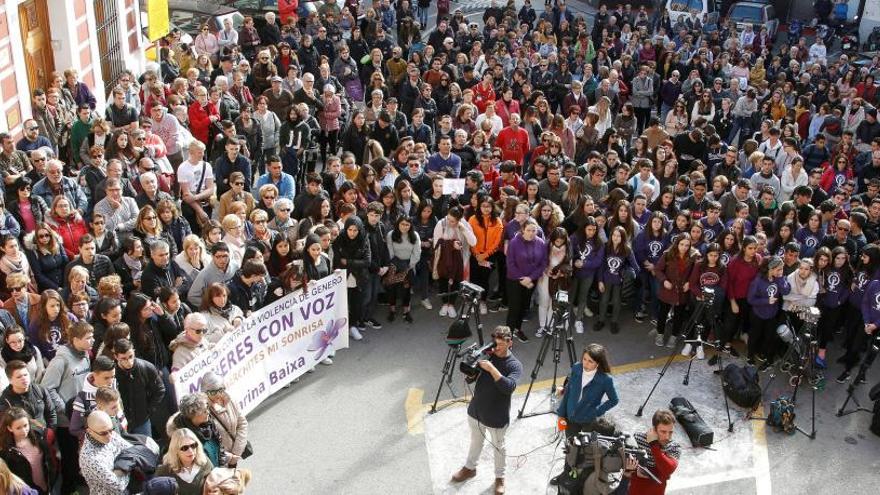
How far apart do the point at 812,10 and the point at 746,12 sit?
4470mm

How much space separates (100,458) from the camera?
6.88 m

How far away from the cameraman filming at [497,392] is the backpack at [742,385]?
3118 millimetres

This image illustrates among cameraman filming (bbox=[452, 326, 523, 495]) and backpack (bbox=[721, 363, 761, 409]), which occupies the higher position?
cameraman filming (bbox=[452, 326, 523, 495])

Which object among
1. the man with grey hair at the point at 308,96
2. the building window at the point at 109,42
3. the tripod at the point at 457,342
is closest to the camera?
the tripod at the point at 457,342

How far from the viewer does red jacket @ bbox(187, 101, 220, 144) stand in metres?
13.8

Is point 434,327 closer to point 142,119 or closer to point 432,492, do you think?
point 432,492

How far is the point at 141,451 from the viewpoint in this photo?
719cm

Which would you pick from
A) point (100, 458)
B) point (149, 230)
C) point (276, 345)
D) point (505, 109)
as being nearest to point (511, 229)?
point (276, 345)

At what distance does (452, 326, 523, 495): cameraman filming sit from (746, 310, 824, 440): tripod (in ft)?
10.7

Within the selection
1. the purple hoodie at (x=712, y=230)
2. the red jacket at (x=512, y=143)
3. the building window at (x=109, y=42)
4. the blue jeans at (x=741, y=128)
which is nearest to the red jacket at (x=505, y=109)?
the red jacket at (x=512, y=143)

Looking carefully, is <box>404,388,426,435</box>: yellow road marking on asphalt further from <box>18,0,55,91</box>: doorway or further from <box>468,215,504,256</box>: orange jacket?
<box>18,0,55,91</box>: doorway

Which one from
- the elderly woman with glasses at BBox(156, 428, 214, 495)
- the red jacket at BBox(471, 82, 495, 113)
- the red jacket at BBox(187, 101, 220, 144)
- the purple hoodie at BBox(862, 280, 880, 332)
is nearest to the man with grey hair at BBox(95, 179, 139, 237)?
the red jacket at BBox(187, 101, 220, 144)

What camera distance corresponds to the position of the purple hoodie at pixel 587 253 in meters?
11.1

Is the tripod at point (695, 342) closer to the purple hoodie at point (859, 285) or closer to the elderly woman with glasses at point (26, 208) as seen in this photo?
the purple hoodie at point (859, 285)
